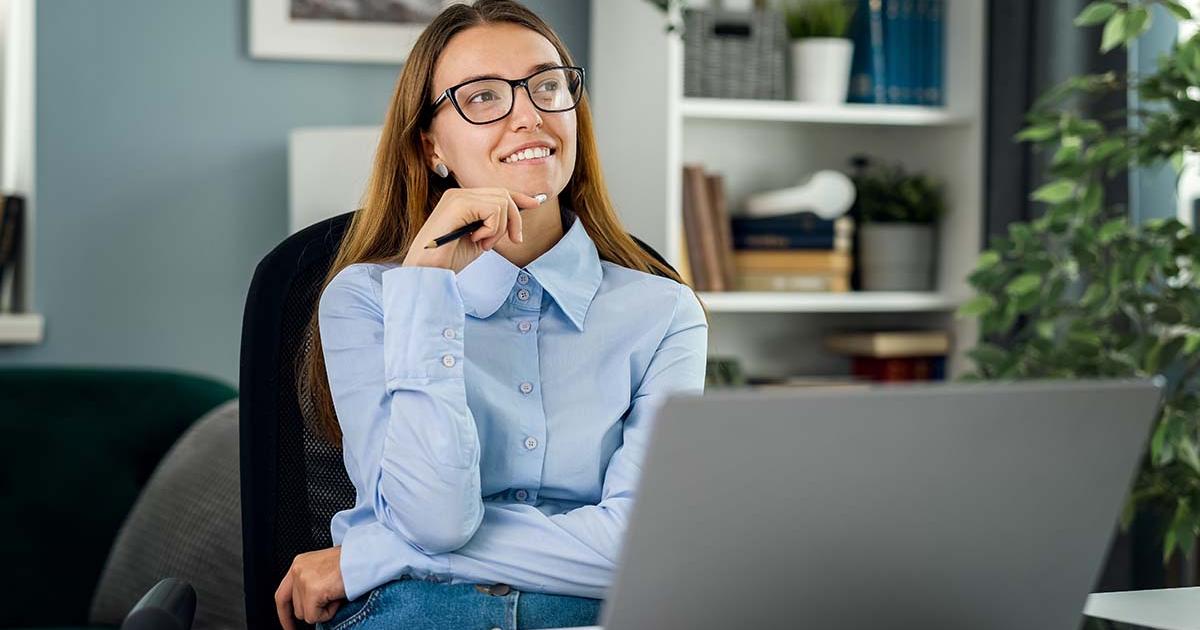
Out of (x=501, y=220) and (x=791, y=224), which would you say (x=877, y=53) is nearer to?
(x=791, y=224)

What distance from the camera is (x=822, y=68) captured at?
301 centimetres

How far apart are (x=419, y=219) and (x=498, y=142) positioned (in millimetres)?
149

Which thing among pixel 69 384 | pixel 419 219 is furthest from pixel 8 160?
pixel 419 219

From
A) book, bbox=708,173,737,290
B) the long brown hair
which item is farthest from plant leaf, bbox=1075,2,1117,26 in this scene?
book, bbox=708,173,737,290

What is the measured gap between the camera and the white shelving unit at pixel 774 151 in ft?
9.56

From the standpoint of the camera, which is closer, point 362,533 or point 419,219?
point 362,533

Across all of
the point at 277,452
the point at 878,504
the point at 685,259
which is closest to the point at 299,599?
the point at 277,452

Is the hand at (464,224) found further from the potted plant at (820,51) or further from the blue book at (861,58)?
the blue book at (861,58)

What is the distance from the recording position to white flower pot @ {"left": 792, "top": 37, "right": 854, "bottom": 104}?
118 inches

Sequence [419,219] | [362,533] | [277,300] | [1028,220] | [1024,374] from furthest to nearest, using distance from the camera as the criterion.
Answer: [1028,220] → [1024,374] → [419,219] → [277,300] → [362,533]

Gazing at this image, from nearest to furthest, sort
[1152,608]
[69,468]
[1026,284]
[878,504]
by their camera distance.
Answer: [878,504] < [1152,608] < [1026,284] < [69,468]

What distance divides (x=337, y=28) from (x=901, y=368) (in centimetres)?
146

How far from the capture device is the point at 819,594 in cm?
84

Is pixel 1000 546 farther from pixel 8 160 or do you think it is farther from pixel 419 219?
pixel 8 160
